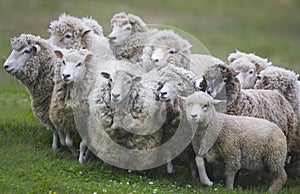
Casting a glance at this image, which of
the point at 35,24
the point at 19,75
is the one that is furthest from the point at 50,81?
the point at 35,24

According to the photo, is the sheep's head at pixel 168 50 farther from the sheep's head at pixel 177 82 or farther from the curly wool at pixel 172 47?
the sheep's head at pixel 177 82

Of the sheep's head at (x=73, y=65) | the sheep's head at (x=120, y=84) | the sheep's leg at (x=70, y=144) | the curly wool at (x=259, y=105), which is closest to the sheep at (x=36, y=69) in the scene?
the sheep's leg at (x=70, y=144)

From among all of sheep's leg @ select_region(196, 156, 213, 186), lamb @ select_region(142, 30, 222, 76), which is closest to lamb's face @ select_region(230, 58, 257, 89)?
lamb @ select_region(142, 30, 222, 76)

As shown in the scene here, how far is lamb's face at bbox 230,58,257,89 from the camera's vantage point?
34.5 ft

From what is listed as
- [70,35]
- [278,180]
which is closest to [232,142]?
[278,180]

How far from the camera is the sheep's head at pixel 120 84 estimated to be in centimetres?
847

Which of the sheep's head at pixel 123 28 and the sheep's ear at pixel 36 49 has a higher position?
the sheep's head at pixel 123 28

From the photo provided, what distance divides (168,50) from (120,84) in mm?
1565

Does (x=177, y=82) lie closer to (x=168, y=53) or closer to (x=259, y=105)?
(x=168, y=53)

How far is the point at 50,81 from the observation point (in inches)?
393

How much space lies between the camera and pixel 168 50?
32.5ft

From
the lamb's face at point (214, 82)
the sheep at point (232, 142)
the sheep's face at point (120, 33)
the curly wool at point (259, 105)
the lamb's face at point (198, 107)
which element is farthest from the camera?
the sheep's face at point (120, 33)

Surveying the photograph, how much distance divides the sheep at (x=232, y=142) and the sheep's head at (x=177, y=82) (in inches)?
21.0

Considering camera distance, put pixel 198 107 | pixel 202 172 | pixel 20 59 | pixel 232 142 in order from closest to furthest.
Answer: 1. pixel 198 107
2. pixel 232 142
3. pixel 202 172
4. pixel 20 59
